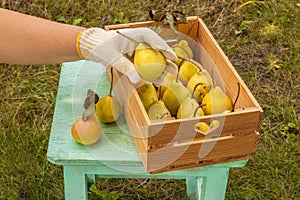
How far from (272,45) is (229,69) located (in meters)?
1.50

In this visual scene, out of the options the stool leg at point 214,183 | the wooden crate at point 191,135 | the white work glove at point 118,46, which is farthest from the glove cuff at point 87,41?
the stool leg at point 214,183

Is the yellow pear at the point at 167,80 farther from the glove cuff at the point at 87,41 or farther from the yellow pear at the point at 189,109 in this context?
the glove cuff at the point at 87,41

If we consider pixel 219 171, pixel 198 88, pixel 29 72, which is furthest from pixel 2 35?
pixel 29 72

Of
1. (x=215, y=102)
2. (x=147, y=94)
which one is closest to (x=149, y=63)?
(x=147, y=94)

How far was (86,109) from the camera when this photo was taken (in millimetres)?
1501

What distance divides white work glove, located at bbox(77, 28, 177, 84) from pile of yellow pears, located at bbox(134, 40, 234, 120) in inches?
1.1

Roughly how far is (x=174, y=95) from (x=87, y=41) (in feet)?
0.98

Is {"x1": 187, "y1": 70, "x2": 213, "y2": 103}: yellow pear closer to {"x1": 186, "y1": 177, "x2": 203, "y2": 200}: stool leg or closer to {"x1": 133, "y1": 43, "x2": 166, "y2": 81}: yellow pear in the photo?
{"x1": 133, "y1": 43, "x2": 166, "y2": 81}: yellow pear

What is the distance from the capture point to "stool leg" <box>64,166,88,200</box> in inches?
61.2

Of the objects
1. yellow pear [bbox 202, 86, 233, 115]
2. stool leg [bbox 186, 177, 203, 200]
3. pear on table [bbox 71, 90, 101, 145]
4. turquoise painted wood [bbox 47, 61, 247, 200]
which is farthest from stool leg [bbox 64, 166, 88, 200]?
stool leg [bbox 186, 177, 203, 200]

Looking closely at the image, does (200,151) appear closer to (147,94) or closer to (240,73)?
(147,94)

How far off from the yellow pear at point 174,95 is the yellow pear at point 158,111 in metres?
0.06

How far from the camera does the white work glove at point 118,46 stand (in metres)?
1.42

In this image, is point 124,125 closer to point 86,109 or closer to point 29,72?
point 86,109
